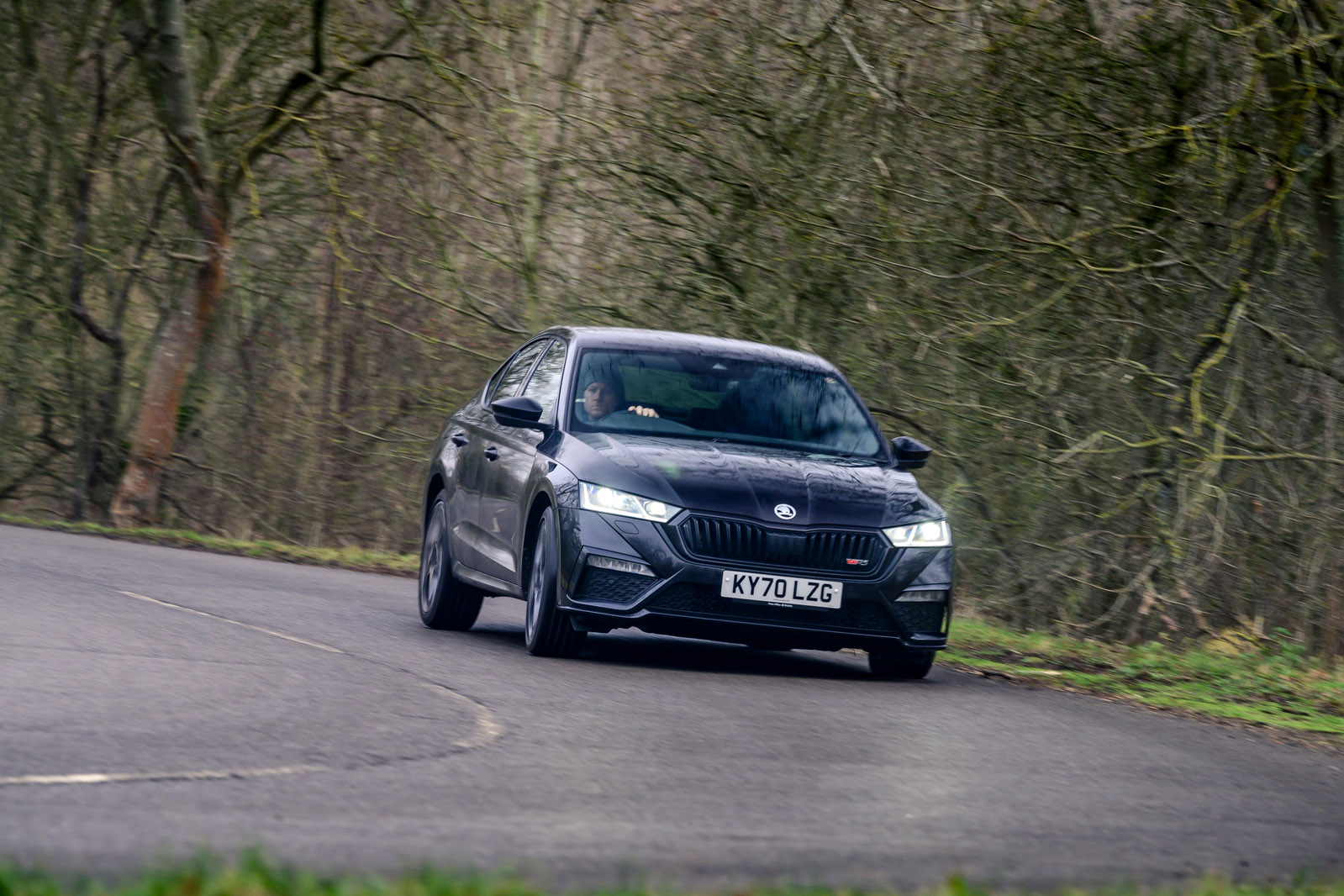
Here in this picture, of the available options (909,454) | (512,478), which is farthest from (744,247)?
(512,478)

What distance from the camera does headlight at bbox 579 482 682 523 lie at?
30.6ft

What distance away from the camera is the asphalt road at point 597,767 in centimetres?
482

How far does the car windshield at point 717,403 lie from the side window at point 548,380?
0.19 m

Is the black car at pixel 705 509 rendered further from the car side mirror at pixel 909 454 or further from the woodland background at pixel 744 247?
the woodland background at pixel 744 247

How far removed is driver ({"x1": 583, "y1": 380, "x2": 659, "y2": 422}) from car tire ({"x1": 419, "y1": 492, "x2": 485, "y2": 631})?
1.66m

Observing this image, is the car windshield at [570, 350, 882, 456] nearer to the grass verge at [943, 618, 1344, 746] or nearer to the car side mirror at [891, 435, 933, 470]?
the car side mirror at [891, 435, 933, 470]

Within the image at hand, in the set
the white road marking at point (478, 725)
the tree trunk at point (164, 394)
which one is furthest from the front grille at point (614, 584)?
the tree trunk at point (164, 394)

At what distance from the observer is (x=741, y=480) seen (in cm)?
955

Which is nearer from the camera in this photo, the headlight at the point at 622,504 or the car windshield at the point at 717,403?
the headlight at the point at 622,504

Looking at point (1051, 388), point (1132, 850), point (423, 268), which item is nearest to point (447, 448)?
point (1051, 388)

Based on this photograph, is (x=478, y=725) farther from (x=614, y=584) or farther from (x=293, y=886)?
(x=293, y=886)

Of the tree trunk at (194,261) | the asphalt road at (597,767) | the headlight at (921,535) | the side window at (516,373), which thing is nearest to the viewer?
the asphalt road at (597,767)

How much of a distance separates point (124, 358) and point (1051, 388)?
45.8ft

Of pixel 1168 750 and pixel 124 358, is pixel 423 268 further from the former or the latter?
pixel 1168 750
